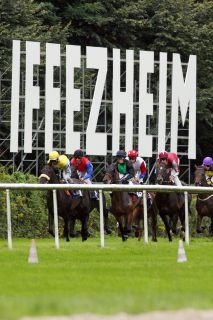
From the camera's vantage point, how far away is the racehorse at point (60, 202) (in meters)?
22.3

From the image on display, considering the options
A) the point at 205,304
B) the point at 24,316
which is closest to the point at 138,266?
the point at 205,304

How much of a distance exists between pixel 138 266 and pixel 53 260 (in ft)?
4.21

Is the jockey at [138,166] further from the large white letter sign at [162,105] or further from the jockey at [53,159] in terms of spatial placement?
the large white letter sign at [162,105]

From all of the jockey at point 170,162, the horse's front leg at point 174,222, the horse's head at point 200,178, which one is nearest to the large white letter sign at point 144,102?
the horse's head at point 200,178

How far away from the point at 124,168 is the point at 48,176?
198cm

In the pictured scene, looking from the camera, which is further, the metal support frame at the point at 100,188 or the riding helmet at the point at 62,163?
the riding helmet at the point at 62,163

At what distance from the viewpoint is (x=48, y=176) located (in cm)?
2230

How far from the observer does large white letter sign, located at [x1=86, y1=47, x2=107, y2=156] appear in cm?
3744

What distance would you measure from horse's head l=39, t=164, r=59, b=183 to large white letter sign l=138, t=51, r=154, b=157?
16.0 metres

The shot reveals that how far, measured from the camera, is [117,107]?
127ft

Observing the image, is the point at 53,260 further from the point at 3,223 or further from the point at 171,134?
the point at 171,134

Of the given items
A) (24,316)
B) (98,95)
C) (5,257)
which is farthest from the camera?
(98,95)

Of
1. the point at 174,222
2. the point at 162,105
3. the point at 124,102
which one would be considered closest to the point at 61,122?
the point at 124,102

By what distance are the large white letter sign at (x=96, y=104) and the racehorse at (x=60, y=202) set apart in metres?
13.4
